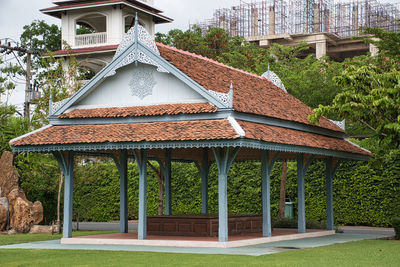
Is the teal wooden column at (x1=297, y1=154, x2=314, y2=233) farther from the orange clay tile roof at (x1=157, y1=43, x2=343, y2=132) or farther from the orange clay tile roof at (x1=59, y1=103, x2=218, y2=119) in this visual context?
the orange clay tile roof at (x1=59, y1=103, x2=218, y2=119)

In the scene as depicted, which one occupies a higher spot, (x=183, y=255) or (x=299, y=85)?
(x=299, y=85)

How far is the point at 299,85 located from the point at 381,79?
30.4 feet

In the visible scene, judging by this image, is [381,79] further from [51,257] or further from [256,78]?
[51,257]

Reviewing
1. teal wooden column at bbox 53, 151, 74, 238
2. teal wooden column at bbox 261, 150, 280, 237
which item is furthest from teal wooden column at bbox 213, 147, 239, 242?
teal wooden column at bbox 53, 151, 74, 238

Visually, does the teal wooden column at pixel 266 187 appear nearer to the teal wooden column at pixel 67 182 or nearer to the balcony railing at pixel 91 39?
the teal wooden column at pixel 67 182

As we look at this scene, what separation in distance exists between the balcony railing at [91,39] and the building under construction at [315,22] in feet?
67.5

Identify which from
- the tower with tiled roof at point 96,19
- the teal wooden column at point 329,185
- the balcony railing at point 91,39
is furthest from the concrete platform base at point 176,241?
the balcony railing at point 91,39

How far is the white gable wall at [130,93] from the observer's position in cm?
1933

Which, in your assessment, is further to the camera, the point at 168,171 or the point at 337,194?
the point at 337,194

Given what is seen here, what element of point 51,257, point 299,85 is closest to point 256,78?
point 299,85

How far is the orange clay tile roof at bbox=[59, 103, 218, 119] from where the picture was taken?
727 inches

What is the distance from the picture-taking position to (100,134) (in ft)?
62.2

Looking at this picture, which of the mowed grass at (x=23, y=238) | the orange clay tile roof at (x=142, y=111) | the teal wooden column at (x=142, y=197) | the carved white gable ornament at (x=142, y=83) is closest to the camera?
the orange clay tile roof at (x=142, y=111)

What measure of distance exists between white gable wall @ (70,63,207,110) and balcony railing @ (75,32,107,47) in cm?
2554
